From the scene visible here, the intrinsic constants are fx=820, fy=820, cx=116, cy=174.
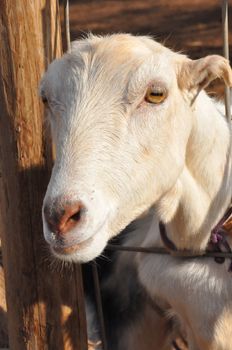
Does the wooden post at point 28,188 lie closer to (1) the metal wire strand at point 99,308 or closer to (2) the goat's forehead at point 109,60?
(2) the goat's forehead at point 109,60

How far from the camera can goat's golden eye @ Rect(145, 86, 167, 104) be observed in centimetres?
338

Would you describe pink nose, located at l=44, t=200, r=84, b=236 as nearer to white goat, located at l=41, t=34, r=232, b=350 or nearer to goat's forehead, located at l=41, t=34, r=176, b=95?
white goat, located at l=41, t=34, r=232, b=350

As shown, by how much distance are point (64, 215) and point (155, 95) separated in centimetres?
70

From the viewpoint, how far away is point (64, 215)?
302 centimetres

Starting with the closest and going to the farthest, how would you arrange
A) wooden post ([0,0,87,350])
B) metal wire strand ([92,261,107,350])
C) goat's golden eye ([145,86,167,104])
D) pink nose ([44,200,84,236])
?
pink nose ([44,200,84,236]), goat's golden eye ([145,86,167,104]), wooden post ([0,0,87,350]), metal wire strand ([92,261,107,350])

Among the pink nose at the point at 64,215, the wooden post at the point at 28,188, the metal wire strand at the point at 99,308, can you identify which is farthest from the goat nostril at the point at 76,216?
the metal wire strand at the point at 99,308

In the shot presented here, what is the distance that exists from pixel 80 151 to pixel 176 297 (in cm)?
113

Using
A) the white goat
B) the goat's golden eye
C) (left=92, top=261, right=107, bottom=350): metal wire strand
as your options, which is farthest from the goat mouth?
(left=92, top=261, right=107, bottom=350): metal wire strand

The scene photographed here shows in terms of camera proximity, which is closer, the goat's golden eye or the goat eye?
the goat's golden eye

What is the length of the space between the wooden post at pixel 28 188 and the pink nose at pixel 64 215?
701 millimetres

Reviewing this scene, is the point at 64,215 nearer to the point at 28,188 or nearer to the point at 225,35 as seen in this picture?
the point at 28,188

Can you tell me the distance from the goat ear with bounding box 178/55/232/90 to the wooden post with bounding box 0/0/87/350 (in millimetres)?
671

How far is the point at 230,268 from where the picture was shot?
382 centimetres

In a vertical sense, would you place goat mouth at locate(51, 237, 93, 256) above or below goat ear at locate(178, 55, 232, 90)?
below
